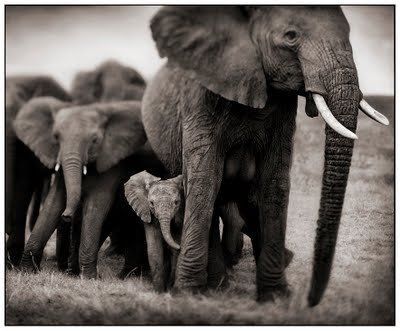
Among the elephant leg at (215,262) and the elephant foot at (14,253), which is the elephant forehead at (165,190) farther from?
the elephant foot at (14,253)

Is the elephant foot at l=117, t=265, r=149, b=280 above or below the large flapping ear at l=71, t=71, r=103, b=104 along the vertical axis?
below

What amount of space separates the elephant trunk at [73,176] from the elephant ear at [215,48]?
117cm

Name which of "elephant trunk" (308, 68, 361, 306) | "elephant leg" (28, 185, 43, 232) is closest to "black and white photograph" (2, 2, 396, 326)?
"elephant trunk" (308, 68, 361, 306)

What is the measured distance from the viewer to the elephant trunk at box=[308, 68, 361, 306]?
3.50 metres

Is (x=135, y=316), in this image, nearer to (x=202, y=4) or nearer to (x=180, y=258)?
(x=180, y=258)

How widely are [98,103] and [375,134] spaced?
185 centimetres

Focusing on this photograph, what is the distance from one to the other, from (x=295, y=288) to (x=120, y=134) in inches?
66.2

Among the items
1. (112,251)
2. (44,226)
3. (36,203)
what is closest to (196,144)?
(44,226)

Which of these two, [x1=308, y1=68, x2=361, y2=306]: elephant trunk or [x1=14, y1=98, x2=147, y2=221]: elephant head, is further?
[x1=14, y1=98, x2=147, y2=221]: elephant head

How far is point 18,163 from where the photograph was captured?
5.53 m

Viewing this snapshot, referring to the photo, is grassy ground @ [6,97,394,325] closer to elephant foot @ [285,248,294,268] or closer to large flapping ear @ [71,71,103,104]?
elephant foot @ [285,248,294,268]

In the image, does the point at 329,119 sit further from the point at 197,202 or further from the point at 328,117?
the point at 197,202

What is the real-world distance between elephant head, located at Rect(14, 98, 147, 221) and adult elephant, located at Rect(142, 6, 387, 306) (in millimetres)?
604

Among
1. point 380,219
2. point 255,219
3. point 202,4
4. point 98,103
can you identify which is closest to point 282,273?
point 255,219
